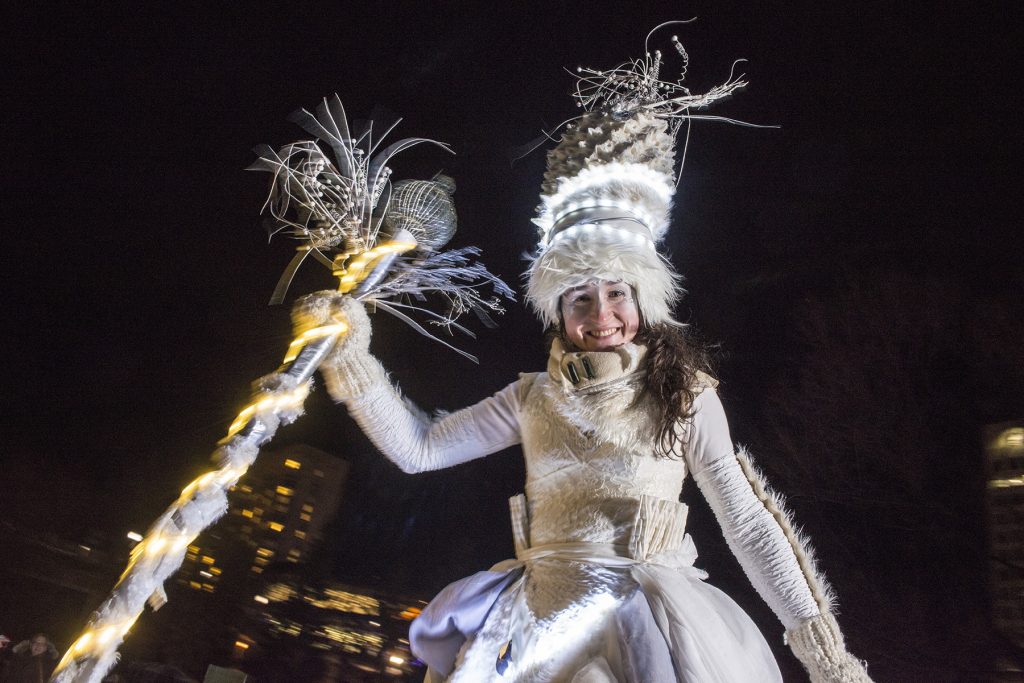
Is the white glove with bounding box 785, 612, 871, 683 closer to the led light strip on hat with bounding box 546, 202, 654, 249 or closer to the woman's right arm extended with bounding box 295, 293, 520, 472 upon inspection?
the woman's right arm extended with bounding box 295, 293, 520, 472

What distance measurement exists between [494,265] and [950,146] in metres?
3.14

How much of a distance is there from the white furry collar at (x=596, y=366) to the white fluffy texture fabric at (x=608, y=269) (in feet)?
0.63

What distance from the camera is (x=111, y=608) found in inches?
65.5

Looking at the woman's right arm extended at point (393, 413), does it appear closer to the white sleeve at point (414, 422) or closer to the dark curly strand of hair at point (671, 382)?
the white sleeve at point (414, 422)

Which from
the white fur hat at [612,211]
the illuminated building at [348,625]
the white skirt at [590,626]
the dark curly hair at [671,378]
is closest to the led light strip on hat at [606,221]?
the white fur hat at [612,211]

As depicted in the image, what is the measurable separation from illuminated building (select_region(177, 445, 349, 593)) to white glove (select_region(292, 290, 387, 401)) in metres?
5.90

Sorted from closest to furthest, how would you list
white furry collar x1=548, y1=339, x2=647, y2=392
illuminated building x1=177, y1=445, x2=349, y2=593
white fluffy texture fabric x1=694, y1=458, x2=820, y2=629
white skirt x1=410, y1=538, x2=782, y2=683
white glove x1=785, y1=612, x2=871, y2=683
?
white skirt x1=410, y1=538, x2=782, y2=683, white glove x1=785, y1=612, x2=871, y2=683, white fluffy texture fabric x1=694, y1=458, x2=820, y2=629, white furry collar x1=548, y1=339, x2=647, y2=392, illuminated building x1=177, y1=445, x2=349, y2=593

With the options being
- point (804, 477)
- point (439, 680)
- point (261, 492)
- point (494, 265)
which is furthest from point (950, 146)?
point (261, 492)

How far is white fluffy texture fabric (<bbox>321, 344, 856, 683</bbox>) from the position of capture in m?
1.67

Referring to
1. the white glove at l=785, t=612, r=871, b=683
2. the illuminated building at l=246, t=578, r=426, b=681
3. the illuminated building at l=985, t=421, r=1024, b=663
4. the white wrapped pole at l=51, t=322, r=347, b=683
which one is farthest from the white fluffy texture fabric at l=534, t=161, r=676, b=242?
the illuminated building at l=246, t=578, r=426, b=681

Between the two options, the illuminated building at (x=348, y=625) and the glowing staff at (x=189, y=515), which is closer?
the glowing staff at (x=189, y=515)

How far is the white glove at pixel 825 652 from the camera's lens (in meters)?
1.86

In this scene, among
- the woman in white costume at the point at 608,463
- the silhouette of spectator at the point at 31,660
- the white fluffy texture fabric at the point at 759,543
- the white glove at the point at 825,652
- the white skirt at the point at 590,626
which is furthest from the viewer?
the silhouette of spectator at the point at 31,660

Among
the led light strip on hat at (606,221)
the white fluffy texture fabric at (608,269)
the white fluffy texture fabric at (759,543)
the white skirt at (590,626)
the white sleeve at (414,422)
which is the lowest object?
the white skirt at (590,626)
